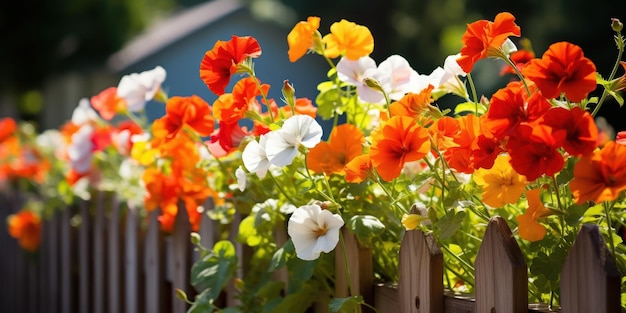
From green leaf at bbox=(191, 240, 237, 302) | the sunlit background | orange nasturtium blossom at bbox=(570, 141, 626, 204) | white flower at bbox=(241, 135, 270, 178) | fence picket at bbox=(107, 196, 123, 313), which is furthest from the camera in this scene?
the sunlit background

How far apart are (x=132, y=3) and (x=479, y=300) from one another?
1975cm

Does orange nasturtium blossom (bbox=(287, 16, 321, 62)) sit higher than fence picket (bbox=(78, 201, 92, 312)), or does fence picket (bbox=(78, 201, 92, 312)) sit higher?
orange nasturtium blossom (bbox=(287, 16, 321, 62))

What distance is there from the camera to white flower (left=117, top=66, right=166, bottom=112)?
2209 mm

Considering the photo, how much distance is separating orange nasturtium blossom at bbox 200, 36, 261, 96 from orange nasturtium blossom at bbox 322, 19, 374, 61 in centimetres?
21

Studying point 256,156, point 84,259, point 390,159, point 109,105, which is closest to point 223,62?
point 256,156

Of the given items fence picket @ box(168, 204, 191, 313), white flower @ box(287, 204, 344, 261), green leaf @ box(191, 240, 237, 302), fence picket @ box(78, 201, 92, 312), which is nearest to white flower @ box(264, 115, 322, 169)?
white flower @ box(287, 204, 344, 261)

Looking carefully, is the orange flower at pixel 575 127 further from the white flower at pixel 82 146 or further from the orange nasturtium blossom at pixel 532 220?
the white flower at pixel 82 146

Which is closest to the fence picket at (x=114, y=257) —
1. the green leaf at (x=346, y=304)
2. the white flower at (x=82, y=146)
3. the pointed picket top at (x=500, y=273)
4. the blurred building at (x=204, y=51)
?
the white flower at (x=82, y=146)

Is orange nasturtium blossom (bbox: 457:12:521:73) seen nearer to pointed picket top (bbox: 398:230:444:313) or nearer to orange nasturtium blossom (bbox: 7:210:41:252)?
pointed picket top (bbox: 398:230:444:313)

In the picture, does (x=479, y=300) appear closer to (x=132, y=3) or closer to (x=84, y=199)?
(x=84, y=199)

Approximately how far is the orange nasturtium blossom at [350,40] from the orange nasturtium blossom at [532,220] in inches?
21.1

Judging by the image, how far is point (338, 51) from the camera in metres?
1.75

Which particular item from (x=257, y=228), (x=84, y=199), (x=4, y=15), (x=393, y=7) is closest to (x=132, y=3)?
(x=4, y=15)

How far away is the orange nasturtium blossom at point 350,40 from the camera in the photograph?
5.63ft
